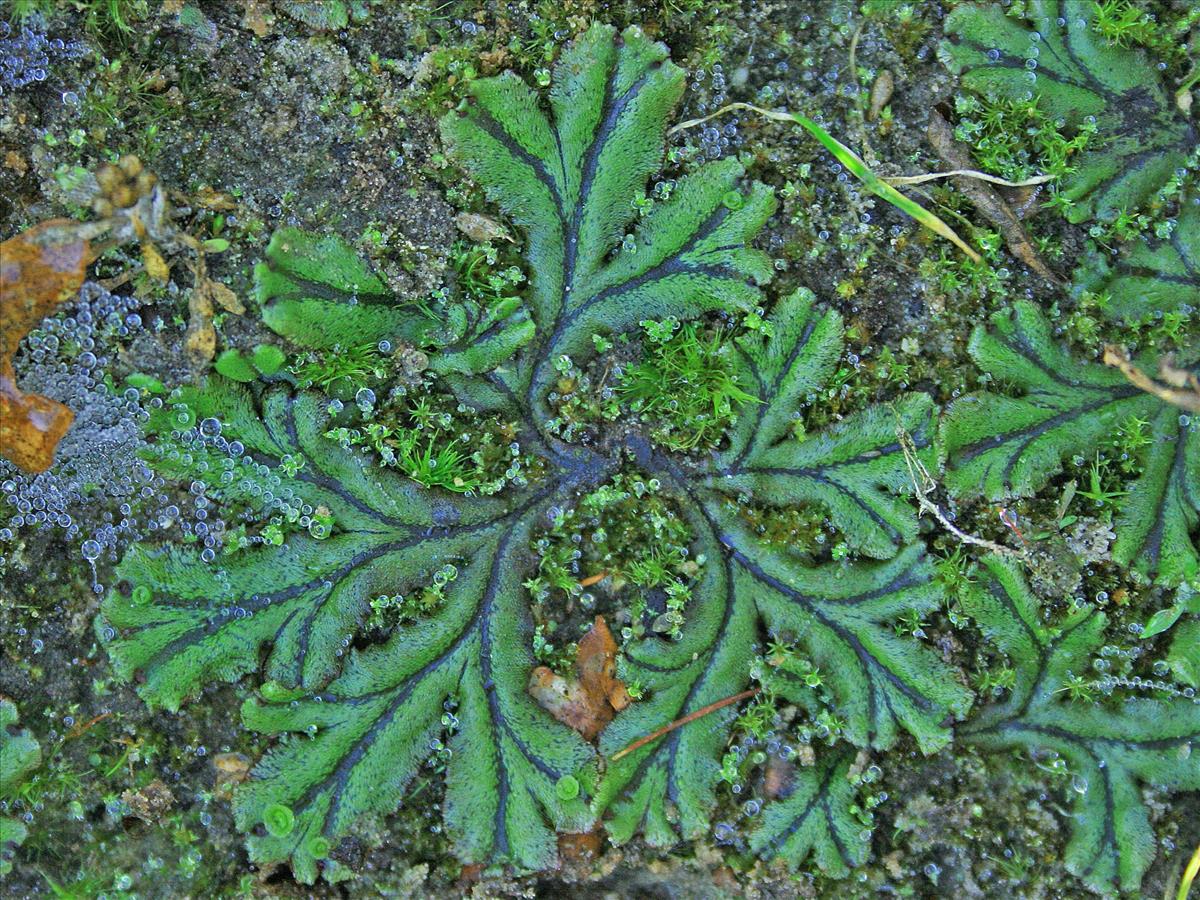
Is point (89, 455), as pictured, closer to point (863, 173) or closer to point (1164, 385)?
point (863, 173)

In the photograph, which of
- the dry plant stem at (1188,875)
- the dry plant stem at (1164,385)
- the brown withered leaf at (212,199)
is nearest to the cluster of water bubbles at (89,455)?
the brown withered leaf at (212,199)

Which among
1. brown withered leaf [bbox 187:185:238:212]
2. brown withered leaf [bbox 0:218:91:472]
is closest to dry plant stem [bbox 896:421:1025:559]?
brown withered leaf [bbox 187:185:238:212]

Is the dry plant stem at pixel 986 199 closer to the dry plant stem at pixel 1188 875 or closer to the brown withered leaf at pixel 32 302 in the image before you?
the dry plant stem at pixel 1188 875

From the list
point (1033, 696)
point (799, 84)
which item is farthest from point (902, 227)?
point (1033, 696)

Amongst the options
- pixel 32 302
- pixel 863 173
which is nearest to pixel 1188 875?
pixel 863 173

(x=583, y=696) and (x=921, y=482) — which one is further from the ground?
(x=921, y=482)

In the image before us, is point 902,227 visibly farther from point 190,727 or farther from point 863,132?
point 190,727
